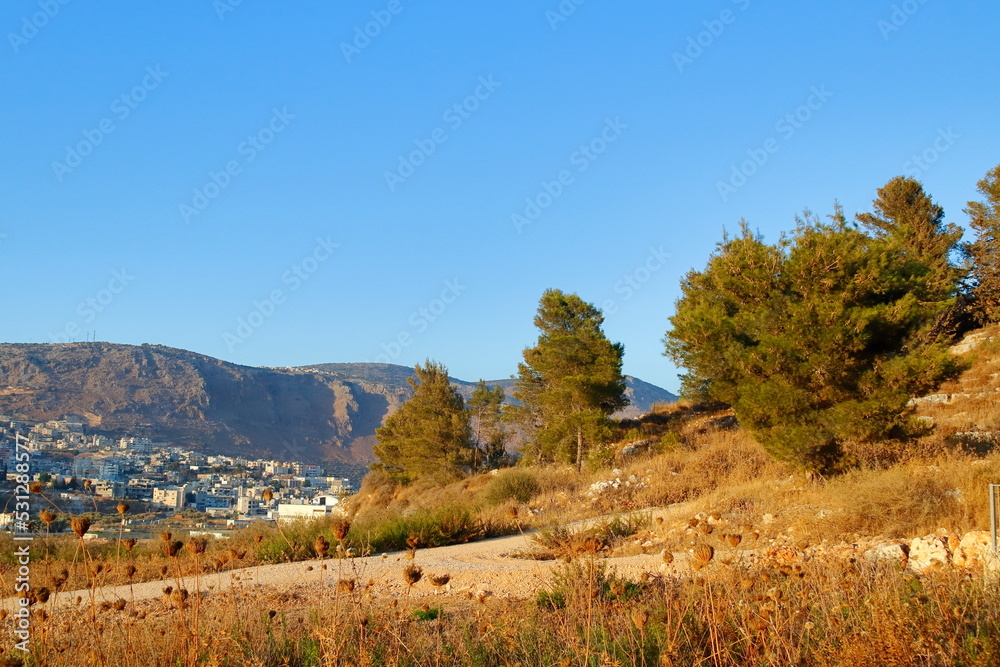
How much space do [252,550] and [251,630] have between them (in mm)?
7003

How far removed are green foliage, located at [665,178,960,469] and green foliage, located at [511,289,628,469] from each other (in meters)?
9.67

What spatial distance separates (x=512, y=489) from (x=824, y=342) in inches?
338

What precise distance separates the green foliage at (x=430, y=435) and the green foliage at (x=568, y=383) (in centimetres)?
266

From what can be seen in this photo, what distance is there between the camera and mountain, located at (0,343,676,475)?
54719mm

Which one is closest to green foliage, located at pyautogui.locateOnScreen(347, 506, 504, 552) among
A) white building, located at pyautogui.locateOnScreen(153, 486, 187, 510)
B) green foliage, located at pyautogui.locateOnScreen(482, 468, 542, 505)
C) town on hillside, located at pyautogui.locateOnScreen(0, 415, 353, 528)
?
town on hillside, located at pyautogui.locateOnScreen(0, 415, 353, 528)

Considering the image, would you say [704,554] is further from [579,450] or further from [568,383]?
[568,383]

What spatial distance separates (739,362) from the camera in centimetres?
1384

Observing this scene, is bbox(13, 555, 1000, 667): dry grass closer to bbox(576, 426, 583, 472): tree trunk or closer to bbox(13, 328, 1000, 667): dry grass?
bbox(13, 328, 1000, 667): dry grass

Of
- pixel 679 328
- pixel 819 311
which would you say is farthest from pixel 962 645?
pixel 679 328

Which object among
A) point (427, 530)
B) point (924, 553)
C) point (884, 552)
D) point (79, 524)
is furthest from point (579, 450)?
point (79, 524)

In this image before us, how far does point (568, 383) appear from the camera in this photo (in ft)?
80.9

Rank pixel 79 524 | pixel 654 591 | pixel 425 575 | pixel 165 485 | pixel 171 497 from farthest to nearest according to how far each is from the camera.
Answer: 1. pixel 165 485
2. pixel 171 497
3. pixel 425 575
4. pixel 654 591
5. pixel 79 524

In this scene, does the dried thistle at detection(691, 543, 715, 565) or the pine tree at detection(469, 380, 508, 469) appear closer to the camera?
the dried thistle at detection(691, 543, 715, 565)

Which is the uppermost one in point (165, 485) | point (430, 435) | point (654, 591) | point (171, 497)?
point (430, 435)
